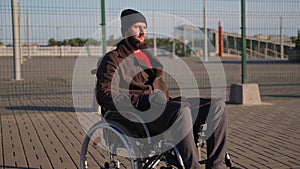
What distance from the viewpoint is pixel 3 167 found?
5883 mm

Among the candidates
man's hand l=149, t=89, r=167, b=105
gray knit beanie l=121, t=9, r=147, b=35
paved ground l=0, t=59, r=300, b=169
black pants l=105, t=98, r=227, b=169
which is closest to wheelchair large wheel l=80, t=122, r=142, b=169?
black pants l=105, t=98, r=227, b=169

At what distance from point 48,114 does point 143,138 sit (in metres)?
6.21

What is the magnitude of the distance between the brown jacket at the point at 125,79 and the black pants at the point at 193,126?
19 centimetres

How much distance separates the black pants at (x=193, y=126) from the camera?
408 centimetres

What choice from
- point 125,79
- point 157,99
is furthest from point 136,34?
point 157,99

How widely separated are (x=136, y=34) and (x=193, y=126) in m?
0.94

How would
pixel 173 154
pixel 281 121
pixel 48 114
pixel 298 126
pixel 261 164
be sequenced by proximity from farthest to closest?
pixel 48 114 → pixel 281 121 → pixel 298 126 → pixel 261 164 → pixel 173 154

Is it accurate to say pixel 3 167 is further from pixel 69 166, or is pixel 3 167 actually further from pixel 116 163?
pixel 116 163

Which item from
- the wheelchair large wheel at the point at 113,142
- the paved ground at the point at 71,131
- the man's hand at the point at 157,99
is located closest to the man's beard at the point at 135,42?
the man's hand at the point at 157,99

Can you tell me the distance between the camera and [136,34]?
4668mm

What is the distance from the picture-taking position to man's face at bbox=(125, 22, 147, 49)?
4.66 metres

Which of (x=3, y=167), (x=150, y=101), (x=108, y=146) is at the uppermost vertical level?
(x=150, y=101)

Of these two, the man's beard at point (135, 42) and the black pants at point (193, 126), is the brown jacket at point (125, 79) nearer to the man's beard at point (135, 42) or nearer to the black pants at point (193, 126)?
the man's beard at point (135, 42)

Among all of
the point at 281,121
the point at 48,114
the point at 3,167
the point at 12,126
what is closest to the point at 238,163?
the point at 3,167
